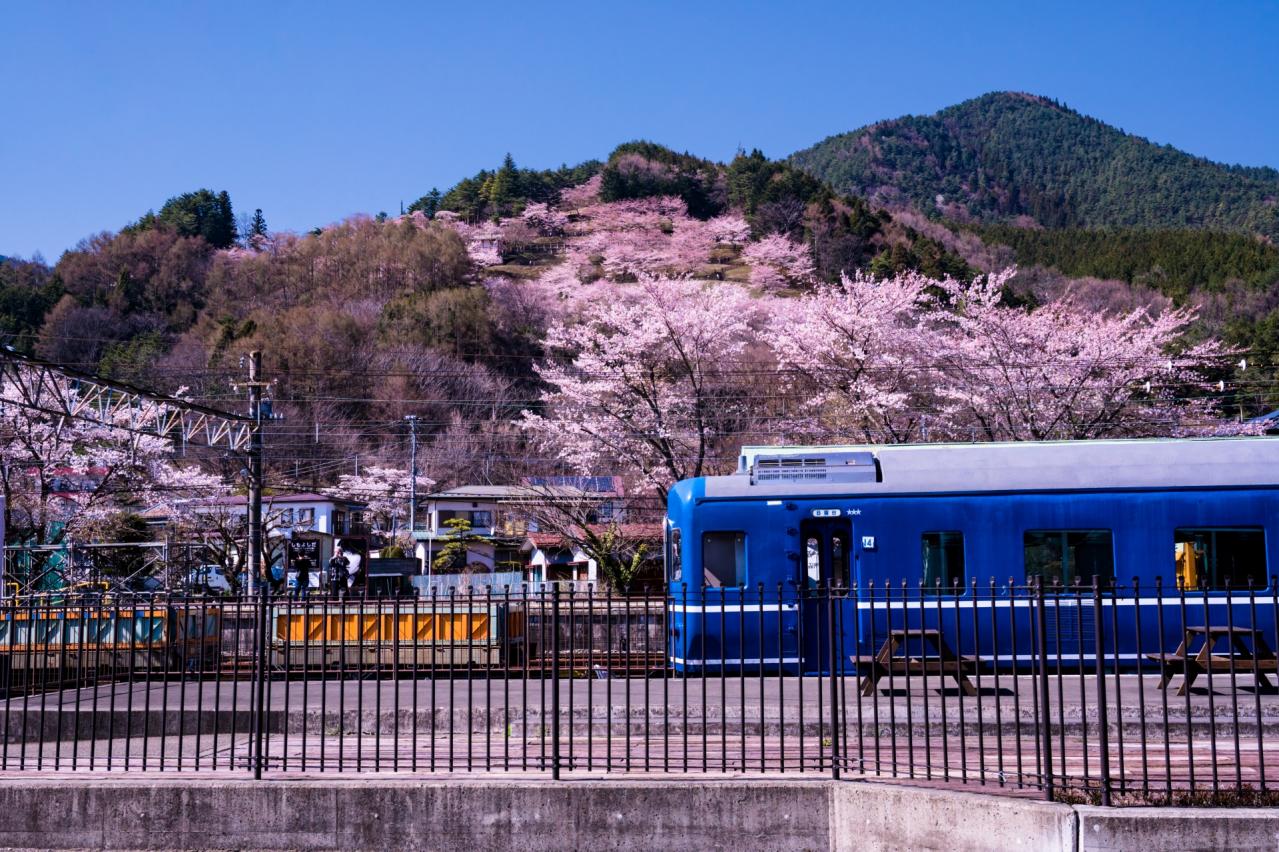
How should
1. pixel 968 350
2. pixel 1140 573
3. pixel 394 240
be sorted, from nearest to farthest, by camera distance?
pixel 1140 573, pixel 968 350, pixel 394 240

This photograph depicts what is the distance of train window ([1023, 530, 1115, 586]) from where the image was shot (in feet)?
56.4

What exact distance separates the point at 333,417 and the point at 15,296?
3926 cm

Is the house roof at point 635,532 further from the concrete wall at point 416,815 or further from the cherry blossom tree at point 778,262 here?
the cherry blossom tree at point 778,262

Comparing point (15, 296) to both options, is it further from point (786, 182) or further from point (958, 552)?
point (958, 552)

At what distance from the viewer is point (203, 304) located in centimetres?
10394

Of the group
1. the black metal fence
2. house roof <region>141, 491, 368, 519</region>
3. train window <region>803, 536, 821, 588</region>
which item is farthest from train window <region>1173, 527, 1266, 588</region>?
house roof <region>141, 491, 368, 519</region>

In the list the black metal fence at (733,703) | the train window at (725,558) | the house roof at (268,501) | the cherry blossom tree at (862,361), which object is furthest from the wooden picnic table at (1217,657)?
the house roof at (268,501)

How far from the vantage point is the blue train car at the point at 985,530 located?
17000 millimetres

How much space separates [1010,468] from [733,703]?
6.30 metres

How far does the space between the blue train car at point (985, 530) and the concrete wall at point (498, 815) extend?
293 inches

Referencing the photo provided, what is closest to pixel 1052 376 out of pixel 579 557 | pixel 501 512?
pixel 579 557

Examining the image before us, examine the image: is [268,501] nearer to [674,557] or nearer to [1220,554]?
[674,557]

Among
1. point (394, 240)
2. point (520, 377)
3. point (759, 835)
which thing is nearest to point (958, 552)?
point (759, 835)

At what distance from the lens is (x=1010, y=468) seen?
17.5 m
